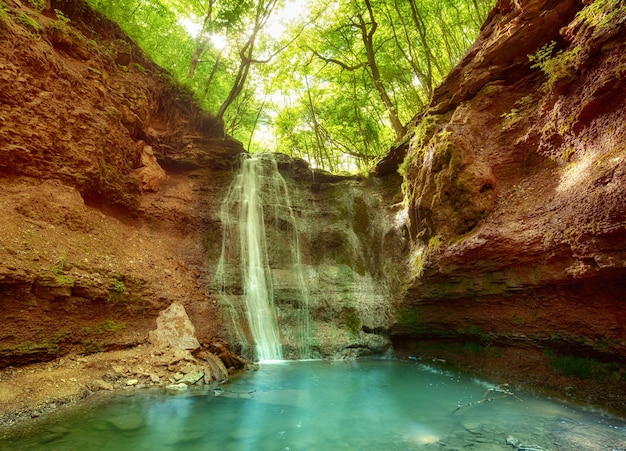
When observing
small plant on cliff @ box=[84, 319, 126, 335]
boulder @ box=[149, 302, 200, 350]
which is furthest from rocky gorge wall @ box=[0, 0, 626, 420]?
boulder @ box=[149, 302, 200, 350]

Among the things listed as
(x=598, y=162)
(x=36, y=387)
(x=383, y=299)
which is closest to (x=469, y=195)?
(x=598, y=162)

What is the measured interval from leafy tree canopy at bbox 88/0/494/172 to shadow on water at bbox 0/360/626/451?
10.9 m

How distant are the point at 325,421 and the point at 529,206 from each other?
6.02 meters

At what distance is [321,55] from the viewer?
55.9 feet

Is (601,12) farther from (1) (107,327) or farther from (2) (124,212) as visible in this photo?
(2) (124,212)

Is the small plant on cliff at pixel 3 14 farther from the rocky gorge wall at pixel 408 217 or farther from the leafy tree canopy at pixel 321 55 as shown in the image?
the leafy tree canopy at pixel 321 55

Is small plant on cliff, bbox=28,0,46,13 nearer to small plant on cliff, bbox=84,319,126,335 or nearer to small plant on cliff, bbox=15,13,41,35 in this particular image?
small plant on cliff, bbox=15,13,41,35

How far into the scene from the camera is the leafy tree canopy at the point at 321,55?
13.7 metres

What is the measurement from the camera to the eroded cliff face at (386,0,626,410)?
5.77 metres

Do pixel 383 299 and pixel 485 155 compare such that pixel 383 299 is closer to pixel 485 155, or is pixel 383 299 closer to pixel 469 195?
pixel 469 195

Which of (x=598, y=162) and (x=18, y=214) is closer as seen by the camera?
(x=598, y=162)

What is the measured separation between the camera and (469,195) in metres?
8.47

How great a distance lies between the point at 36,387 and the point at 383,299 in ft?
31.3

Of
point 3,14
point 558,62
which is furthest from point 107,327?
point 558,62
